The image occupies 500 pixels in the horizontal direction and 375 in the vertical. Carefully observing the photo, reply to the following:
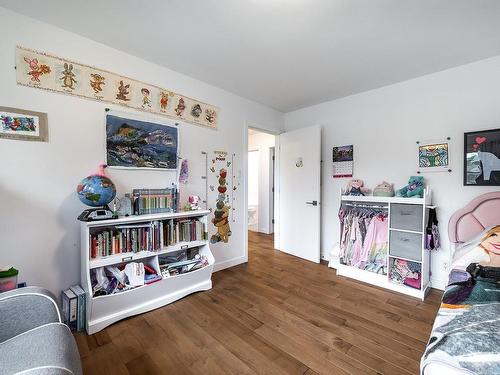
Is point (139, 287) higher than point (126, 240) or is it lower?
lower

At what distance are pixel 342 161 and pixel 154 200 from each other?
8.18 feet

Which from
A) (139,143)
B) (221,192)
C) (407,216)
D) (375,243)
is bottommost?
(375,243)

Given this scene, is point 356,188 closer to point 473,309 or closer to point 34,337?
point 473,309

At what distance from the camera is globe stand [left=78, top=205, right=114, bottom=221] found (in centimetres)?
176

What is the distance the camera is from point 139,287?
1.92 meters

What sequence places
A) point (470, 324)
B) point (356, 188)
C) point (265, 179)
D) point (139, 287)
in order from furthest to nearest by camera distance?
point (265, 179) < point (356, 188) < point (139, 287) < point (470, 324)

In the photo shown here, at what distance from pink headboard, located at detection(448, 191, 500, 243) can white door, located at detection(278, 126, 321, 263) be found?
1456 millimetres

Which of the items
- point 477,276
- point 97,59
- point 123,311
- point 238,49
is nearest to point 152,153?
point 97,59

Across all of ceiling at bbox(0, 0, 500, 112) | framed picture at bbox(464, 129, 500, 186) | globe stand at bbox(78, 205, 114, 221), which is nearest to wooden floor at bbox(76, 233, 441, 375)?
globe stand at bbox(78, 205, 114, 221)

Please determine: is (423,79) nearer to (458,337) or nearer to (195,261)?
(458,337)

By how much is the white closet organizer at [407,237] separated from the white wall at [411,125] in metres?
0.24

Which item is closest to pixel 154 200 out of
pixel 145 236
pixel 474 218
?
pixel 145 236

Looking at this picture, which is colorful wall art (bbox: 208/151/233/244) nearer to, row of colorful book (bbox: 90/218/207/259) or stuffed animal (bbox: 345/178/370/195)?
row of colorful book (bbox: 90/218/207/259)

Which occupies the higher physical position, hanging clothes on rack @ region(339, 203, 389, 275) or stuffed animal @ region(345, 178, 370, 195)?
stuffed animal @ region(345, 178, 370, 195)
